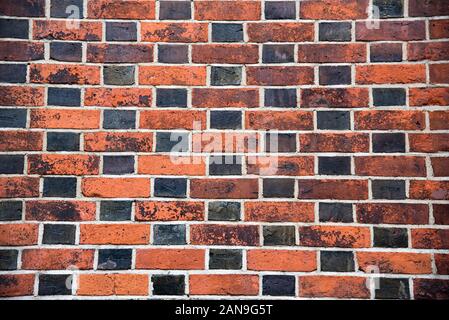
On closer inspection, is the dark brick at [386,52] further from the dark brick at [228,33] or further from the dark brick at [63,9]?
the dark brick at [63,9]

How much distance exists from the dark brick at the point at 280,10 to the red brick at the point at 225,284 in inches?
37.5

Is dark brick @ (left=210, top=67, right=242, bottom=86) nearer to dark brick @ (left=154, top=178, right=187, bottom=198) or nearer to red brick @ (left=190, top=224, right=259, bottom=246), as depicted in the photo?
dark brick @ (left=154, top=178, right=187, bottom=198)

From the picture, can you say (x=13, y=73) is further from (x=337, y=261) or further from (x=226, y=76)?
(x=337, y=261)

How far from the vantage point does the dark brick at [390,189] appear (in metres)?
1.68

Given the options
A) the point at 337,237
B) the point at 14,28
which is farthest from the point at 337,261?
the point at 14,28

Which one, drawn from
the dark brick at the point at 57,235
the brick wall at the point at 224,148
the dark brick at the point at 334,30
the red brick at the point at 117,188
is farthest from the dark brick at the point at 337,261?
the dark brick at the point at 57,235

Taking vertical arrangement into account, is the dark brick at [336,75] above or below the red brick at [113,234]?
above

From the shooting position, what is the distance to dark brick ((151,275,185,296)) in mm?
1672

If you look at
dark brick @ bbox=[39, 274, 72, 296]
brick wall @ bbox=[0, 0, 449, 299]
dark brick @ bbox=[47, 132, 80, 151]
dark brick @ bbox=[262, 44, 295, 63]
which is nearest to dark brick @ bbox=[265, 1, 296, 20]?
brick wall @ bbox=[0, 0, 449, 299]

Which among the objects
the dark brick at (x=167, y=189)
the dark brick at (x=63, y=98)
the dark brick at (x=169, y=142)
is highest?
the dark brick at (x=63, y=98)

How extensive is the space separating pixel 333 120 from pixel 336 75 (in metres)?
0.17

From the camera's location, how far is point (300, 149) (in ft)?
5.61
